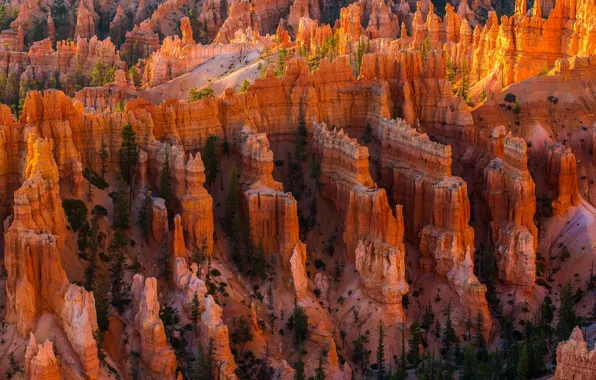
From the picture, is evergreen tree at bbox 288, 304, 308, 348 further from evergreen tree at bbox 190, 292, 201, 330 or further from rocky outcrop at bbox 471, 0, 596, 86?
rocky outcrop at bbox 471, 0, 596, 86

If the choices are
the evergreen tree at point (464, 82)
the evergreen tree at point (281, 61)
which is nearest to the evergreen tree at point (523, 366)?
the evergreen tree at point (464, 82)

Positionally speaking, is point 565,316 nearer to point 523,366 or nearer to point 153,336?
point 523,366

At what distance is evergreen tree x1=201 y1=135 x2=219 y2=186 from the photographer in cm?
8056

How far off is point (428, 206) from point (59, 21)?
316 ft

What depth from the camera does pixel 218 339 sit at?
67062mm

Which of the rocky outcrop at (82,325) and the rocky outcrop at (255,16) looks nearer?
the rocky outcrop at (82,325)

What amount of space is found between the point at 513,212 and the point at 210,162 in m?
16.7

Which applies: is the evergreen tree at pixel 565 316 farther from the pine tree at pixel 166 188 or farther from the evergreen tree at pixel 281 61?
the evergreen tree at pixel 281 61

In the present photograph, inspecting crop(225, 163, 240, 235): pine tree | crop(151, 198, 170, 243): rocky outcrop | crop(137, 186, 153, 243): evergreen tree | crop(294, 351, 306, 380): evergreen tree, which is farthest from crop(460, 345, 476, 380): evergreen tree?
crop(137, 186, 153, 243): evergreen tree

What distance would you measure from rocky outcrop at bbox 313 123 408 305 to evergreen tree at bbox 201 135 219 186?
244 inches

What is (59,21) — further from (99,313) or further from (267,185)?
(99,313)

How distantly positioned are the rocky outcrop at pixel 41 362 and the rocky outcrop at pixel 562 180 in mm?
34744

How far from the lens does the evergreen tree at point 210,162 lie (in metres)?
80.6

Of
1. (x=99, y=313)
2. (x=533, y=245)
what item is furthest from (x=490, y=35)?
(x=99, y=313)
